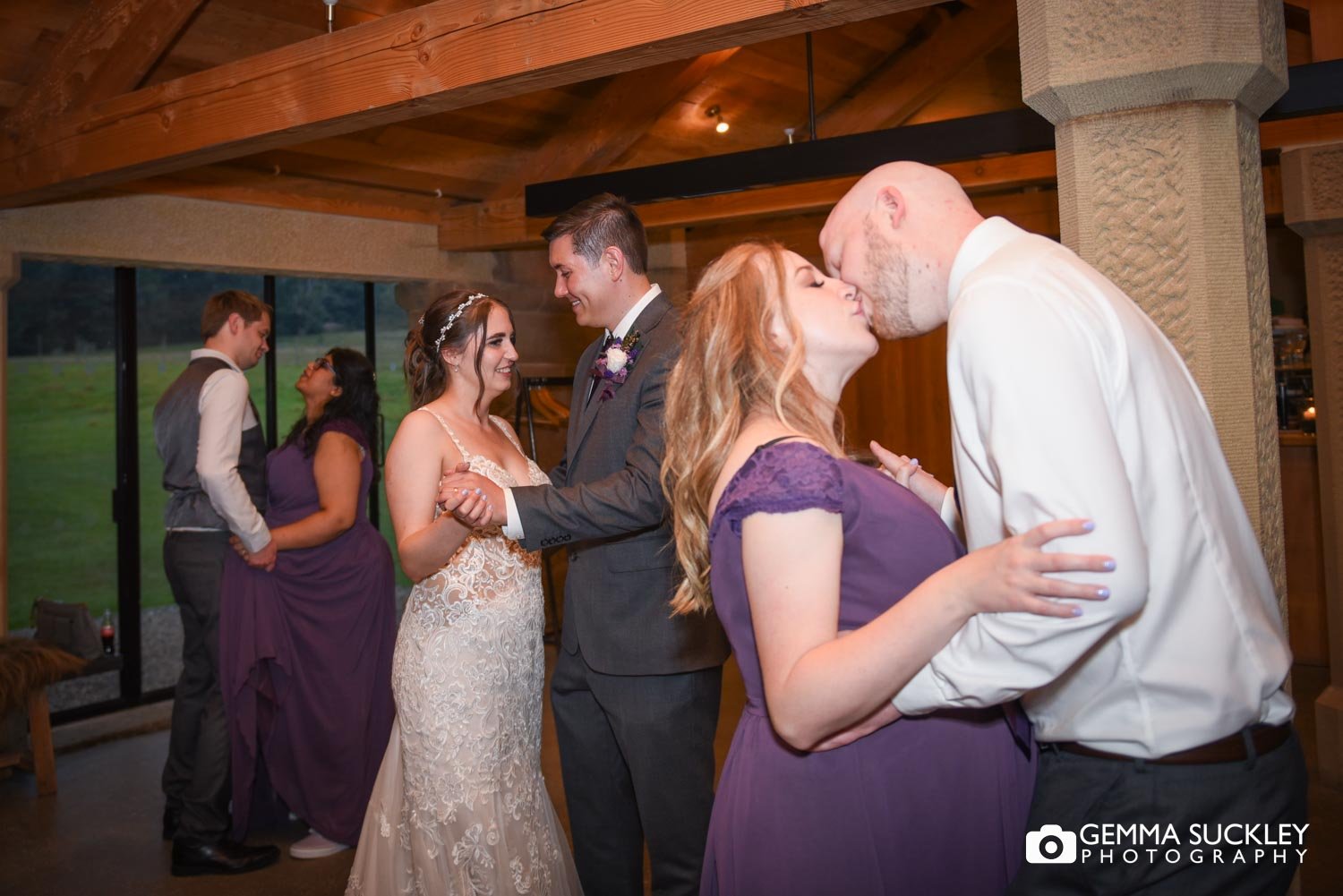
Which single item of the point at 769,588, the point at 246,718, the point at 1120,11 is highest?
the point at 1120,11

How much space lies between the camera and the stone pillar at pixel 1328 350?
3.98 meters

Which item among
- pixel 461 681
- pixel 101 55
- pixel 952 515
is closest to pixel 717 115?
pixel 101 55

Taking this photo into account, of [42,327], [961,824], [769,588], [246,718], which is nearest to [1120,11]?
[769,588]

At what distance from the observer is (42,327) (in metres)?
5.99

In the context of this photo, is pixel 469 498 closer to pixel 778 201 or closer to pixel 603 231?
pixel 603 231

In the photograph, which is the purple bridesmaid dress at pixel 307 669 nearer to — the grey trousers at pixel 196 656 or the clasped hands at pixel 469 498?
the grey trousers at pixel 196 656

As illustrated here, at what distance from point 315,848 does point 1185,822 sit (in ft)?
10.3

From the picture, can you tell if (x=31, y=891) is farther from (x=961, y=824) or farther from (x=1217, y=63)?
(x=1217, y=63)

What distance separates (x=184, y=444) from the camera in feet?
12.2

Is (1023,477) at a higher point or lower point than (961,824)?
higher

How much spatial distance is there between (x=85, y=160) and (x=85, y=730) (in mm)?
2805

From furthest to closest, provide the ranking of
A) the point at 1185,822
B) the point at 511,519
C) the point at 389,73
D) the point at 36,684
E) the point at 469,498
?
1. the point at 36,684
2. the point at 389,73
3. the point at 511,519
4. the point at 469,498
5. the point at 1185,822

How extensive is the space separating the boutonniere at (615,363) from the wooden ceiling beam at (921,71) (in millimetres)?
3549

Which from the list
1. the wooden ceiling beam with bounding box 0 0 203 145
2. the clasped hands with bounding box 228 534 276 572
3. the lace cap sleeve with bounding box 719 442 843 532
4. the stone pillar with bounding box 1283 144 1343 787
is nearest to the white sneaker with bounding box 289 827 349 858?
the clasped hands with bounding box 228 534 276 572
